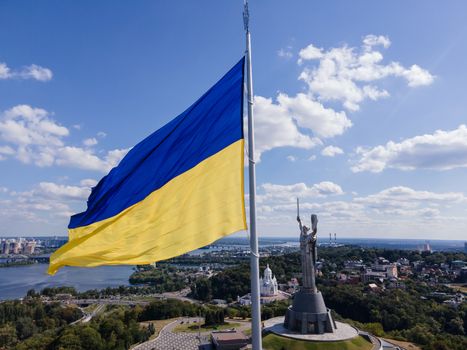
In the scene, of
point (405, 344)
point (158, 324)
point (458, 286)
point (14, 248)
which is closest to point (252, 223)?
point (405, 344)

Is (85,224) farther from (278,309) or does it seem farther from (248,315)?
(248,315)

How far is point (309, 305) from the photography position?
2069 cm

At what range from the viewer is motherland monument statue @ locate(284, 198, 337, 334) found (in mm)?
20250

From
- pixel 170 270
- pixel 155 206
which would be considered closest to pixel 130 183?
pixel 155 206

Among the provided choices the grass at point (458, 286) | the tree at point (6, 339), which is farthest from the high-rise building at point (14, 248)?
the grass at point (458, 286)

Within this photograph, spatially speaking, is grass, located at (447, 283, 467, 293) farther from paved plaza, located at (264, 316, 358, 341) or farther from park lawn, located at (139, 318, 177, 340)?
park lawn, located at (139, 318, 177, 340)

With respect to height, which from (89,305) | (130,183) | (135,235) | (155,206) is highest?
(130,183)

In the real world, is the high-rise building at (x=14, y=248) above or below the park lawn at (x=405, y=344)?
above

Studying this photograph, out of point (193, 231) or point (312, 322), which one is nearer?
point (193, 231)

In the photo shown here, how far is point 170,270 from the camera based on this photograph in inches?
3939

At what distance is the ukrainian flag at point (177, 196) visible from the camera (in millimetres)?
4844

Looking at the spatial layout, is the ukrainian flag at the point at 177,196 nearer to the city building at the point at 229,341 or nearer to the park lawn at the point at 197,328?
the city building at the point at 229,341

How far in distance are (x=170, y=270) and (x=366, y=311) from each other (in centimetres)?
7273

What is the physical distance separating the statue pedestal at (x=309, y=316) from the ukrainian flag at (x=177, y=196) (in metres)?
17.3
